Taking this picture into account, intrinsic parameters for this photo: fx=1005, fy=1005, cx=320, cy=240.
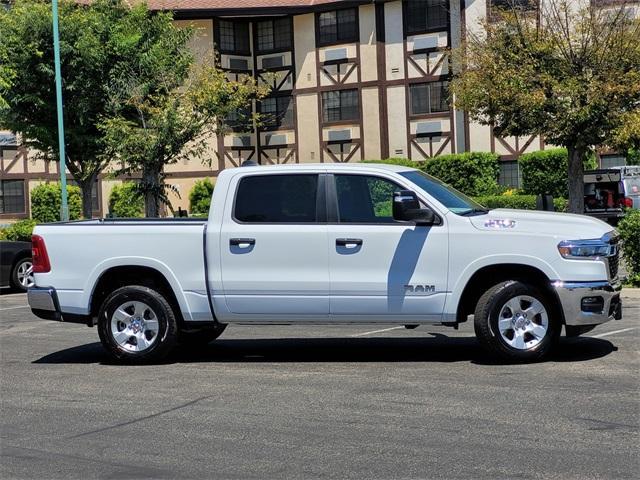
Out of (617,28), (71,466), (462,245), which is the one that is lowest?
(71,466)

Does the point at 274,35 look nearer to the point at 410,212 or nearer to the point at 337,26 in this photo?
the point at 337,26

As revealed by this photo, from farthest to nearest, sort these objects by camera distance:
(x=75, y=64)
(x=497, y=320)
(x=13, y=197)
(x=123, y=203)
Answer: (x=13, y=197) < (x=123, y=203) < (x=75, y=64) < (x=497, y=320)

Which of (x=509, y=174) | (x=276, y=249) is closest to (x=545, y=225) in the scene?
(x=276, y=249)

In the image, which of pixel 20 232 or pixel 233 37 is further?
pixel 233 37

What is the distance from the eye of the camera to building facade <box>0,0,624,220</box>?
131 ft

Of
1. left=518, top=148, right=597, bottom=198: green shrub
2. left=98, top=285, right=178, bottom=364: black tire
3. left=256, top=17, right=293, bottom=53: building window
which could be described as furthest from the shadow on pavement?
left=256, top=17, right=293, bottom=53: building window

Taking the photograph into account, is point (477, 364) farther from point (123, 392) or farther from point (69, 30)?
point (69, 30)

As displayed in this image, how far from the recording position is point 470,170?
38.7 metres

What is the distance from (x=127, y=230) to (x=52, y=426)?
3222mm

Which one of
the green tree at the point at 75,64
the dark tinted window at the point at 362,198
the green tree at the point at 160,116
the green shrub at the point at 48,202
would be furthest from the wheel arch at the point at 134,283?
the green shrub at the point at 48,202

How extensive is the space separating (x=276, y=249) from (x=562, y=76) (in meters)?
17.6

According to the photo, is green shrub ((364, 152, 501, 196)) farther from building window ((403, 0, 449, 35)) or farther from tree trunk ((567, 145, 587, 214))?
tree trunk ((567, 145, 587, 214))

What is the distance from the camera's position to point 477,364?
10.1 meters

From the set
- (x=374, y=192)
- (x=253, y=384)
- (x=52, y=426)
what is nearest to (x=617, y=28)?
(x=374, y=192)
